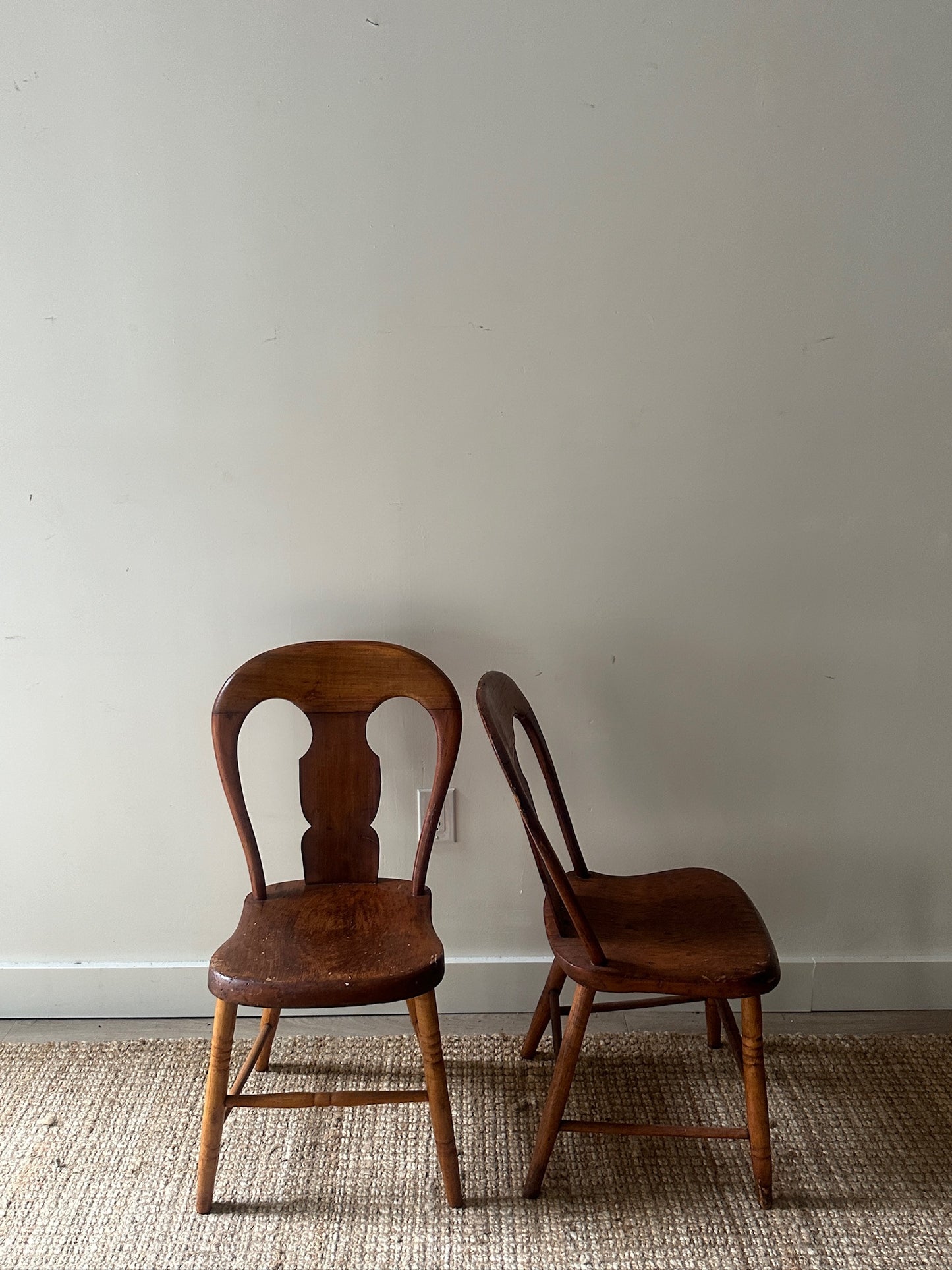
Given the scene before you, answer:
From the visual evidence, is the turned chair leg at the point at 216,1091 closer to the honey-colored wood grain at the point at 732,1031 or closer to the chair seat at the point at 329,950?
the chair seat at the point at 329,950

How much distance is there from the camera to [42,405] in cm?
172

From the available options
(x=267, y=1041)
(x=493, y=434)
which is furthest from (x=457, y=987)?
(x=493, y=434)

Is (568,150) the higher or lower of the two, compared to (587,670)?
higher

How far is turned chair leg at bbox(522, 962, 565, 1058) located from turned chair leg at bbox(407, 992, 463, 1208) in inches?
10.6

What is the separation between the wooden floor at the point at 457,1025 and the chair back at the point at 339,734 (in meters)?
0.41

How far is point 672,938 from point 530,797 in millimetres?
317

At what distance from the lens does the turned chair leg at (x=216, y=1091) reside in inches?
54.5

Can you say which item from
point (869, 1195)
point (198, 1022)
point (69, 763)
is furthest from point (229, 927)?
point (869, 1195)

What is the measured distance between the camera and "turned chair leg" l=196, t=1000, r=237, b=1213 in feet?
4.54

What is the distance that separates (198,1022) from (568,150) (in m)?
1.83

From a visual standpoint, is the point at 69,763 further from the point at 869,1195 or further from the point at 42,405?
the point at 869,1195

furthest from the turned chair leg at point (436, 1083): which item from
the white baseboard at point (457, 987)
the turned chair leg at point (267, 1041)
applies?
the white baseboard at point (457, 987)

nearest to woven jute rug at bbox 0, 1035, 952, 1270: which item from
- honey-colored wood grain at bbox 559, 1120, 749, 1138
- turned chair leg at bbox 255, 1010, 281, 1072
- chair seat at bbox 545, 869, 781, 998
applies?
turned chair leg at bbox 255, 1010, 281, 1072

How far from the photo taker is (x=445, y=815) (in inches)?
73.5
